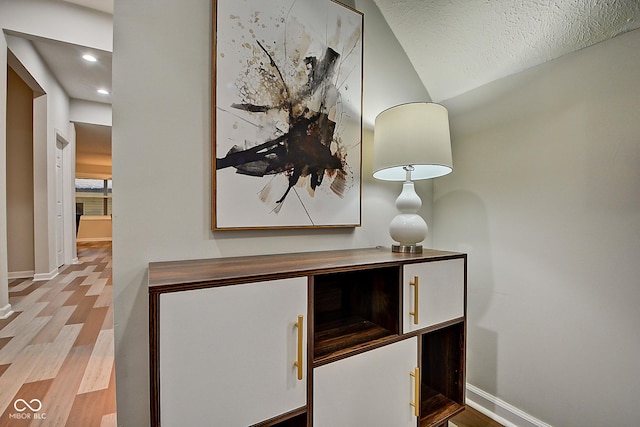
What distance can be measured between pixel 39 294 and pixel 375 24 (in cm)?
411

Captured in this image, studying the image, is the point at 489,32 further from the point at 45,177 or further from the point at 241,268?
the point at 45,177

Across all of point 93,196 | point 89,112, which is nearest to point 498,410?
point 89,112

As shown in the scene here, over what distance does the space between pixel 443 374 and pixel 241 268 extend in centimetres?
122

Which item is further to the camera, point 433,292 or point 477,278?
point 477,278

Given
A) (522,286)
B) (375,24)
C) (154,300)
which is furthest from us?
(375,24)

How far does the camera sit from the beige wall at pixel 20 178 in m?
3.63

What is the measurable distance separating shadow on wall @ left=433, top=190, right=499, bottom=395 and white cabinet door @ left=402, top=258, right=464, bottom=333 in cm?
35

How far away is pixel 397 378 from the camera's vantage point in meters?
1.14

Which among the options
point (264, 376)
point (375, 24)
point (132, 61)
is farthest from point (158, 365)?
point (375, 24)

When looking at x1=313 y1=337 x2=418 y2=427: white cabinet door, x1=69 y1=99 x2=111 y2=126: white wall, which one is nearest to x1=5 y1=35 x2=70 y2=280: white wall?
x1=69 y1=99 x2=111 y2=126: white wall

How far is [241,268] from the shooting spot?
0.95 metres

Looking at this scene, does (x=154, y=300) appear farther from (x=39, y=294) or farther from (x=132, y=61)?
(x=39, y=294)

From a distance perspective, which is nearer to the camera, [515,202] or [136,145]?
[136,145]

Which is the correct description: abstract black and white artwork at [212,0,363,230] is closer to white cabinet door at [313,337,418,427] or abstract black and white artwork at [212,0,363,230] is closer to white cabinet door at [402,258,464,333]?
white cabinet door at [402,258,464,333]
